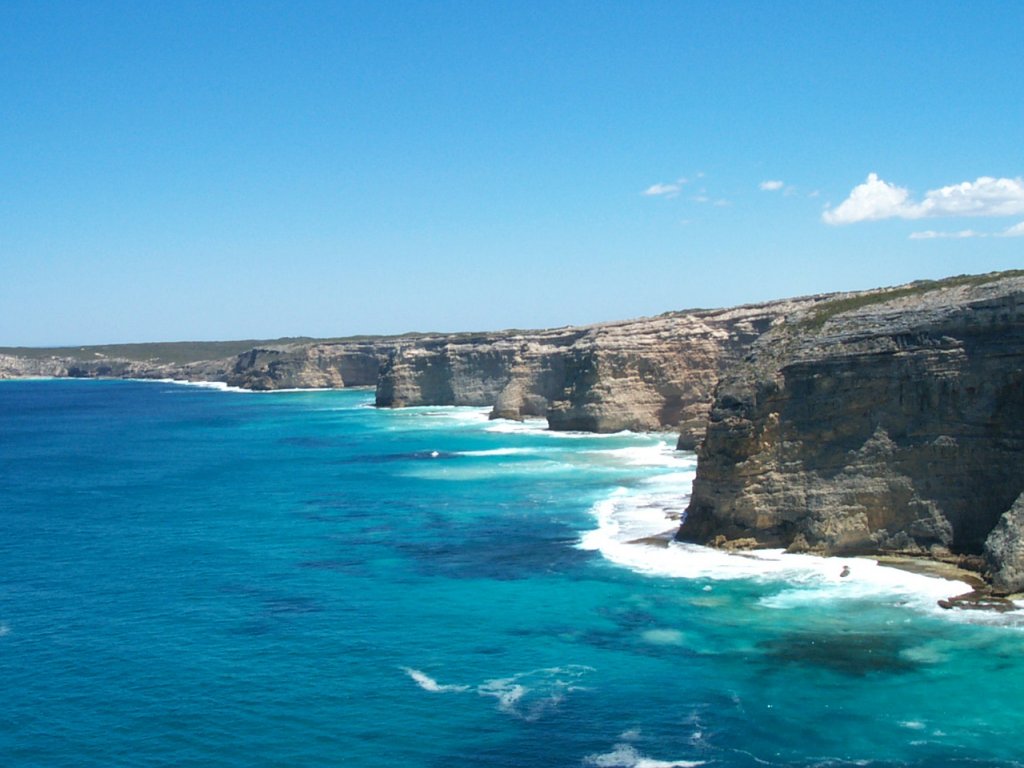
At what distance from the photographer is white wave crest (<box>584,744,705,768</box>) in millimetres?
22969

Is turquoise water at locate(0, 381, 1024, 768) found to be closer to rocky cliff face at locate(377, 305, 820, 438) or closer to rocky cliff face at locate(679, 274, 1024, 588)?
rocky cliff face at locate(679, 274, 1024, 588)

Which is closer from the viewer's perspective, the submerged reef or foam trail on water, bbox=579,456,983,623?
foam trail on water, bbox=579,456,983,623

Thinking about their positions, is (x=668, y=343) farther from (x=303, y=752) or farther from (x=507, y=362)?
(x=303, y=752)

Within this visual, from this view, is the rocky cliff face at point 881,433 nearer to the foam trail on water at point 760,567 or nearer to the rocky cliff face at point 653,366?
the foam trail on water at point 760,567

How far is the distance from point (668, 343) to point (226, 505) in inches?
1967

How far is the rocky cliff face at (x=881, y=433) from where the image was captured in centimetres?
3862

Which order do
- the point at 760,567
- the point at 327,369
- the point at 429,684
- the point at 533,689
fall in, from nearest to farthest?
1. the point at 533,689
2. the point at 429,684
3. the point at 760,567
4. the point at 327,369

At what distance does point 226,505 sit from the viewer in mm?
61281

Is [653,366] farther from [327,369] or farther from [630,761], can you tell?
[327,369]

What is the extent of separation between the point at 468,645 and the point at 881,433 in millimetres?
19302

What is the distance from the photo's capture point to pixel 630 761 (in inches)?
914

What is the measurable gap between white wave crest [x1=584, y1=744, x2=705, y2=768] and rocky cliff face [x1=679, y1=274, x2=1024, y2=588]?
1961cm

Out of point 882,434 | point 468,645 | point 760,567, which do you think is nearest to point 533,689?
point 468,645

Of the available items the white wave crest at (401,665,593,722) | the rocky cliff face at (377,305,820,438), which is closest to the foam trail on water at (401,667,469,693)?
the white wave crest at (401,665,593,722)
